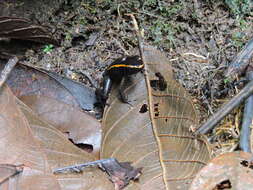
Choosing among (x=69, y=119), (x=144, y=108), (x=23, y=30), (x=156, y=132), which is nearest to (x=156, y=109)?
(x=144, y=108)

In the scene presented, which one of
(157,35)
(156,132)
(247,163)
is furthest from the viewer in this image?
(157,35)

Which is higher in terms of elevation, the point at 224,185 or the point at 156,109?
the point at 156,109

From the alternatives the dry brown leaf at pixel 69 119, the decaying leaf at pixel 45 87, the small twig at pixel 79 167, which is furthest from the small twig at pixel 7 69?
the small twig at pixel 79 167

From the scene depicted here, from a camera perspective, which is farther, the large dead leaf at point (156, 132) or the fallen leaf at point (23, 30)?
the fallen leaf at point (23, 30)

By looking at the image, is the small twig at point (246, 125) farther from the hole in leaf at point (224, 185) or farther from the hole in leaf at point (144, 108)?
the hole in leaf at point (144, 108)

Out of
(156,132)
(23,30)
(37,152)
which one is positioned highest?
(23,30)

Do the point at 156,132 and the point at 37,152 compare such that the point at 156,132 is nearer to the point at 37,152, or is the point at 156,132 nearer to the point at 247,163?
the point at 247,163

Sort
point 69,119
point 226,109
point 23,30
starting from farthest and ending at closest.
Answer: point 23,30 < point 226,109 < point 69,119

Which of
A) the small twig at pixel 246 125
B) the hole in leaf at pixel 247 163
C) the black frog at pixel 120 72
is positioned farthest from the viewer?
the black frog at pixel 120 72
